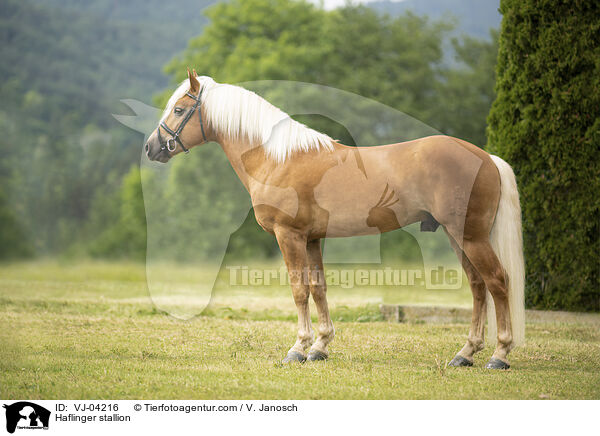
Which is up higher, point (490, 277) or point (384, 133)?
point (384, 133)

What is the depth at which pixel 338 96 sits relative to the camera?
15758 mm

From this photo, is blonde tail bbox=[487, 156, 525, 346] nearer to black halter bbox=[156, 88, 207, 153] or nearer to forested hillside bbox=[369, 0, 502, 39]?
black halter bbox=[156, 88, 207, 153]

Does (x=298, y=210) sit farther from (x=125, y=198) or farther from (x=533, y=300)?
(x=125, y=198)

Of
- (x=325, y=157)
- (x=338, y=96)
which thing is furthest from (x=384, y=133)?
A: (x=325, y=157)

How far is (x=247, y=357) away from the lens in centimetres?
515

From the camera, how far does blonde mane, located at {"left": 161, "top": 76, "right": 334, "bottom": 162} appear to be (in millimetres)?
5082

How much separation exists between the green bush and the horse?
10.6 ft

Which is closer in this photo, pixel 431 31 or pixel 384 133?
pixel 384 133

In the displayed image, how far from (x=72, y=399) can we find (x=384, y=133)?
502 inches

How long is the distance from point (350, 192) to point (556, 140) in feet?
13.6

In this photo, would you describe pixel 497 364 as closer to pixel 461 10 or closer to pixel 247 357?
pixel 247 357

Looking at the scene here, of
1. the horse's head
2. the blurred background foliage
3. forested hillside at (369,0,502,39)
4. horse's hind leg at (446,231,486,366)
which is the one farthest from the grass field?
forested hillside at (369,0,502,39)
